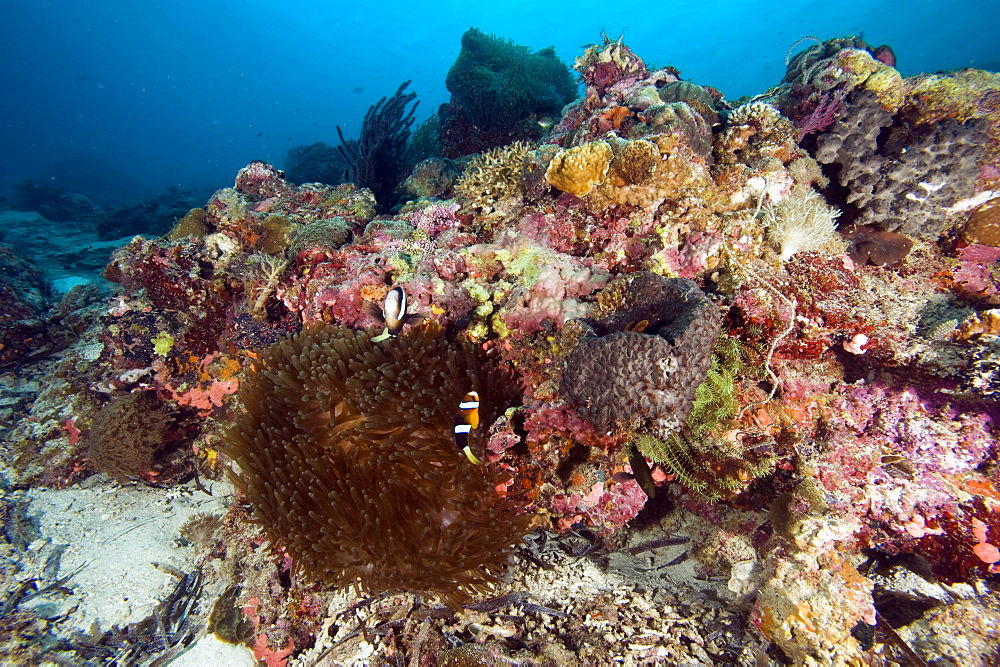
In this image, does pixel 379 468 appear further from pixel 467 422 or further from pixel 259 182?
pixel 259 182

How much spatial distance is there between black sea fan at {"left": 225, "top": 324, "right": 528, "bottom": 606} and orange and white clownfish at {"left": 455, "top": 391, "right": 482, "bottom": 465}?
0.09 m

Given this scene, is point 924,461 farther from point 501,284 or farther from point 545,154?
point 545,154

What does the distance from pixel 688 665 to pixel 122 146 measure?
103 metres

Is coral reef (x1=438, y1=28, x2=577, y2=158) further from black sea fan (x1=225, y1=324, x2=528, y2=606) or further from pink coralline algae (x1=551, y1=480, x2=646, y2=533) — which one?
pink coralline algae (x1=551, y1=480, x2=646, y2=533)

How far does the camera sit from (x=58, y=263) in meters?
13.2

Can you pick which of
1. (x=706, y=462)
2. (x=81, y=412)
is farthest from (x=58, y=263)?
(x=706, y=462)

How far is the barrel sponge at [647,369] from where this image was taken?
245cm

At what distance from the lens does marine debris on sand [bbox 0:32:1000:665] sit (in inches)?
104

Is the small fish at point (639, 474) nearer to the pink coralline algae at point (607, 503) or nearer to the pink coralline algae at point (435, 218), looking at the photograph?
the pink coralline algae at point (607, 503)

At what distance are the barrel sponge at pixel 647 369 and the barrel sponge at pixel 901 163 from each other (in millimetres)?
2883

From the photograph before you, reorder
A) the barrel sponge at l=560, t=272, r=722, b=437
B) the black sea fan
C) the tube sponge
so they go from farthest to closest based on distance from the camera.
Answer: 1. the tube sponge
2. the black sea fan
3. the barrel sponge at l=560, t=272, r=722, b=437

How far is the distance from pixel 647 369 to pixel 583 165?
235 cm

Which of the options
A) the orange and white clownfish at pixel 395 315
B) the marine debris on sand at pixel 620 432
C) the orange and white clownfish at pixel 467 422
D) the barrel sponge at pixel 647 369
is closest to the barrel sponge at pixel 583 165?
the marine debris on sand at pixel 620 432

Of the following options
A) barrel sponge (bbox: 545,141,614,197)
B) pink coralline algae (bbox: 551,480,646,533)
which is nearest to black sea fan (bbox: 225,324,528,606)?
pink coralline algae (bbox: 551,480,646,533)
